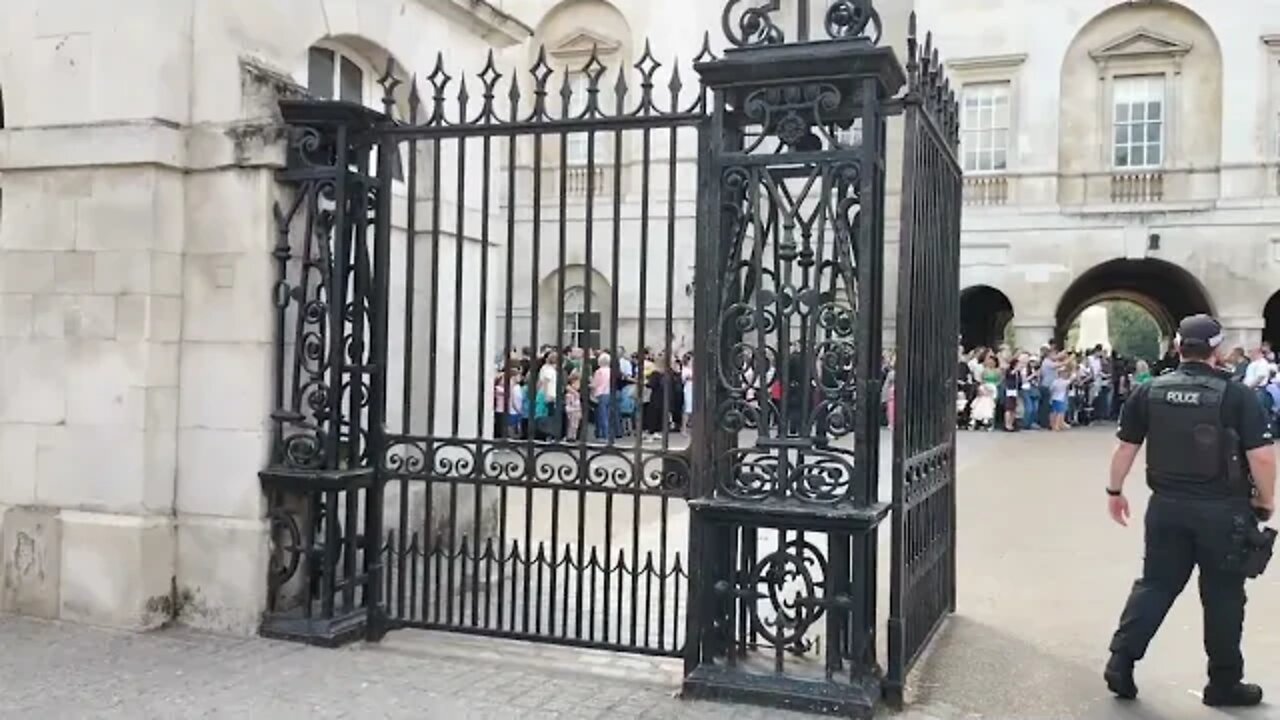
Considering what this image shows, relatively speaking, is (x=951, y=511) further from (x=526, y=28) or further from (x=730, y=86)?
(x=526, y=28)

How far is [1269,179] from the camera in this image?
2428cm

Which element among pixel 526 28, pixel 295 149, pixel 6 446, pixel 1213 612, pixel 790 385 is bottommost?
pixel 1213 612

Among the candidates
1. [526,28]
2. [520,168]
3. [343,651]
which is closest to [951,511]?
[343,651]

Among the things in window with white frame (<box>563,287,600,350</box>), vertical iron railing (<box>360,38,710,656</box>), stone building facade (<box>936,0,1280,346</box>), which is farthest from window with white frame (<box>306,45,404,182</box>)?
stone building facade (<box>936,0,1280,346</box>)

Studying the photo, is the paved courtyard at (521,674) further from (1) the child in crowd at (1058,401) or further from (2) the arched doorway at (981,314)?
(2) the arched doorway at (981,314)

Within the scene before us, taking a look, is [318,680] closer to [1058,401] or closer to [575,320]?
[575,320]

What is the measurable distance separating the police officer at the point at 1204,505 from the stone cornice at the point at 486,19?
16.9ft

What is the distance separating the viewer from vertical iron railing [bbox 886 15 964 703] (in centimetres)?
523

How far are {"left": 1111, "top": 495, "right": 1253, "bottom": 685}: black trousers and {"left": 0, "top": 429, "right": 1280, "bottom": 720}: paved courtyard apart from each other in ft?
0.89

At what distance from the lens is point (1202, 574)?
17.3 ft

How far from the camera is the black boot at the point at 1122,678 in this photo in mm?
5289

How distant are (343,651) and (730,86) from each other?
3.38 meters

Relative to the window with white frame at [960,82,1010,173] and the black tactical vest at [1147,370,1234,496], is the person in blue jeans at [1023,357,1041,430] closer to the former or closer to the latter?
the window with white frame at [960,82,1010,173]

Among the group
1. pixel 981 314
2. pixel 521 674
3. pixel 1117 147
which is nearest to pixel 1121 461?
pixel 521 674
